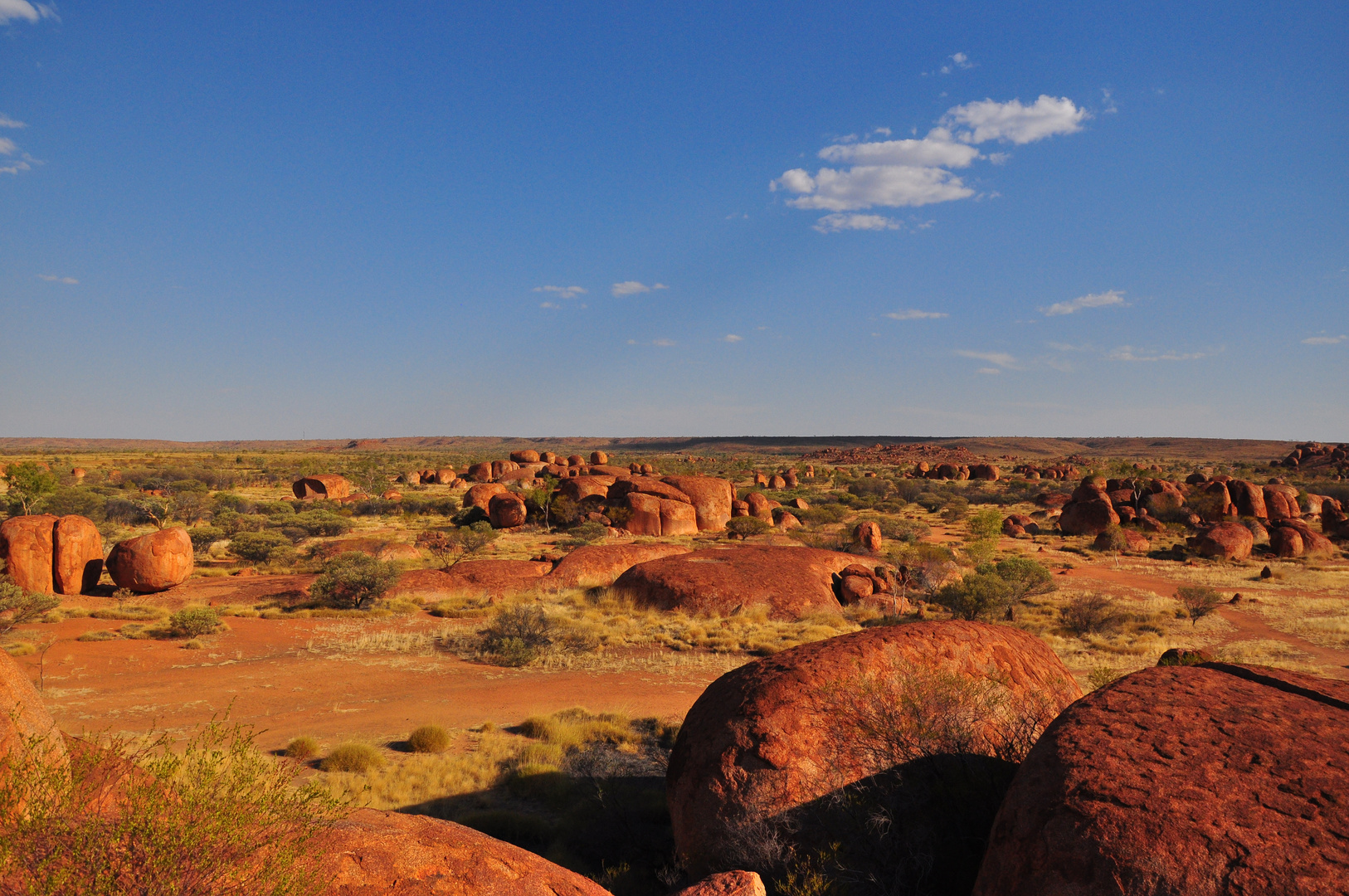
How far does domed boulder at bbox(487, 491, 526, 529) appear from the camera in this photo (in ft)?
120

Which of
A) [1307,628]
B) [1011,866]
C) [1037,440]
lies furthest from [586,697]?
[1037,440]

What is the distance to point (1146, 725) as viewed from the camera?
171 inches

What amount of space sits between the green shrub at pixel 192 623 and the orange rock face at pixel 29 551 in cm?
518

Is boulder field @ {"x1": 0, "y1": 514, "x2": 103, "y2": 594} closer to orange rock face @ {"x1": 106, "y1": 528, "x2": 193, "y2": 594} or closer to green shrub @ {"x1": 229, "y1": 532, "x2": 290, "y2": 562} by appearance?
orange rock face @ {"x1": 106, "y1": 528, "x2": 193, "y2": 594}

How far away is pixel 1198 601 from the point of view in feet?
61.6

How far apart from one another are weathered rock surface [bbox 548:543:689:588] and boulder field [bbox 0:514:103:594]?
12870mm

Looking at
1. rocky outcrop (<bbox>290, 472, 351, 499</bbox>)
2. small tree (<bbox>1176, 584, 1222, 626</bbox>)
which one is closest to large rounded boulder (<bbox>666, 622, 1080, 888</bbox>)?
small tree (<bbox>1176, 584, 1222, 626</bbox>)

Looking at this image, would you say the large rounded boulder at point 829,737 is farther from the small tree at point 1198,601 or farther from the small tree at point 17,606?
the small tree at point 17,606

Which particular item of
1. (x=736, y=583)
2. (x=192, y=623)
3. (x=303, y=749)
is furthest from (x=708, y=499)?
(x=303, y=749)

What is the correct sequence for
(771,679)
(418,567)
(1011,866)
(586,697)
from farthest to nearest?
(418,567)
(586,697)
(771,679)
(1011,866)

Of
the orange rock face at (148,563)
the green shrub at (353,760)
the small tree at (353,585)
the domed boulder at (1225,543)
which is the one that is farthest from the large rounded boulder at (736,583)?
the domed boulder at (1225,543)

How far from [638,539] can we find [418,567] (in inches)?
430

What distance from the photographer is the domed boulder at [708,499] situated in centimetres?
3478

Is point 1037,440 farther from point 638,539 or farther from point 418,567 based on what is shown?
point 418,567
